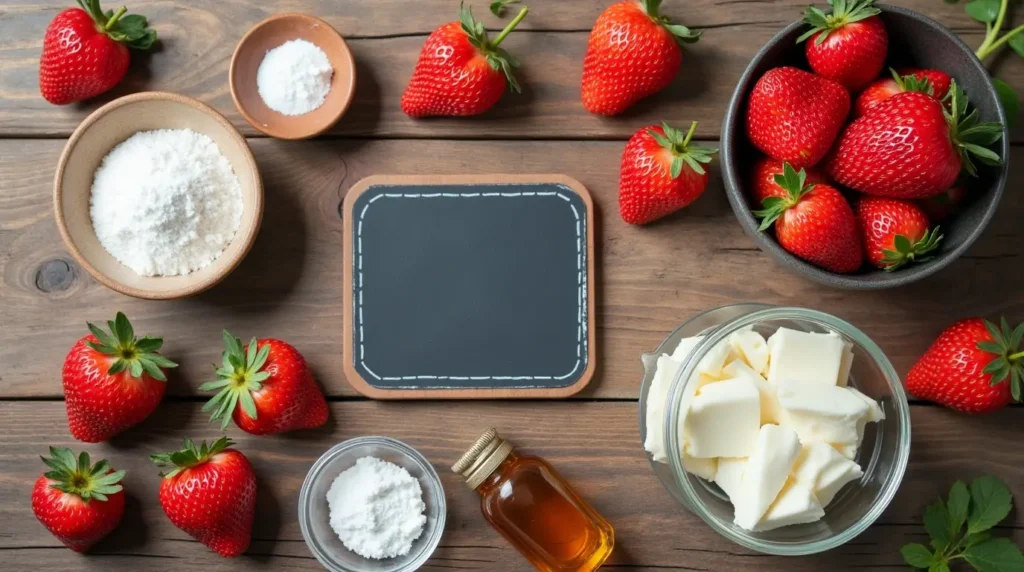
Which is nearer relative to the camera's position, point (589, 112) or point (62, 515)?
point (62, 515)

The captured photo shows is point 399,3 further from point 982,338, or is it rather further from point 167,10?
point 982,338

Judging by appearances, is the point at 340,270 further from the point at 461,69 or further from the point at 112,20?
the point at 112,20

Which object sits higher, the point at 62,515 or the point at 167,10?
the point at 167,10

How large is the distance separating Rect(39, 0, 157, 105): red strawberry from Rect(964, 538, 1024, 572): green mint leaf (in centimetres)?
133

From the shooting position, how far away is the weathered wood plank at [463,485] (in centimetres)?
115

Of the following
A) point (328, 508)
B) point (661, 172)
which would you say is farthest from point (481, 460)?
point (661, 172)

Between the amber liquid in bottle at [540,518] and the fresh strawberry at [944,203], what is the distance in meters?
0.61

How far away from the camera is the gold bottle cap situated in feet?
3.47

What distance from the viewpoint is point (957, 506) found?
1.12 m

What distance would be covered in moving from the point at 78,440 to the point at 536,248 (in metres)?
0.70

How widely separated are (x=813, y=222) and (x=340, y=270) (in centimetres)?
64

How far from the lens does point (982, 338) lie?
109 centimetres

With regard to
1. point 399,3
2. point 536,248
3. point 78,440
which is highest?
point 399,3

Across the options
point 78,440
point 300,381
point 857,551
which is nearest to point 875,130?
point 857,551
